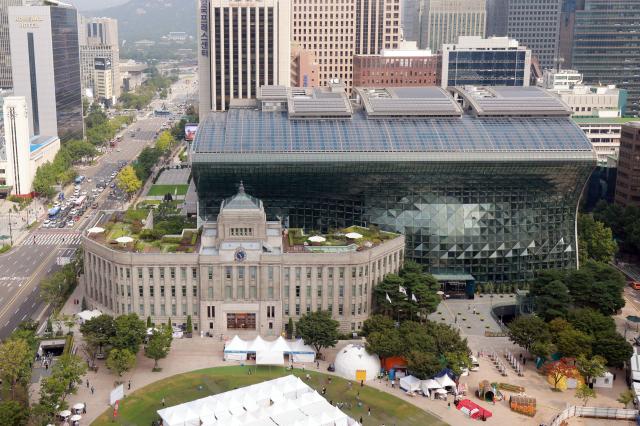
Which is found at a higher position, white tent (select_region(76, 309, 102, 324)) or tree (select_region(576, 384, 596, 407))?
white tent (select_region(76, 309, 102, 324))

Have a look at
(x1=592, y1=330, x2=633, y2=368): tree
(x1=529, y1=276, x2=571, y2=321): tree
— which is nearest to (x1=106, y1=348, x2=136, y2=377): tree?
(x1=529, y1=276, x2=571, y2=321): tree

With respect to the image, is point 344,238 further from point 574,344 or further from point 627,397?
point 627,397

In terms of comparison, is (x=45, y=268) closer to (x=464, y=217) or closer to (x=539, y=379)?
(x=464, y=217)

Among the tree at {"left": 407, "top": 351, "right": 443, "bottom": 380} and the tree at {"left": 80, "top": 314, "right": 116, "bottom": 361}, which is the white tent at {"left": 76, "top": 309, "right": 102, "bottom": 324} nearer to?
the tree at {"left": 80, "top": 314, "right": 116, "bottom": 361}

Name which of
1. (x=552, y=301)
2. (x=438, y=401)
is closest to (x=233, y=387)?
(x=438, y=401)

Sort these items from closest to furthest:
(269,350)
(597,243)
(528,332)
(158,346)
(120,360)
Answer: (120,360) → (158,346) → (269,350) → (528,332) → (597,243)

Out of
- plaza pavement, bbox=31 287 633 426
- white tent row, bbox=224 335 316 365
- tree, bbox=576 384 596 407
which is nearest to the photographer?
plaza pavement, bbox=31 287 633 426

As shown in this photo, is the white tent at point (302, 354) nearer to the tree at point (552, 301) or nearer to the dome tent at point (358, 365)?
the dome tent at point (358, 365)

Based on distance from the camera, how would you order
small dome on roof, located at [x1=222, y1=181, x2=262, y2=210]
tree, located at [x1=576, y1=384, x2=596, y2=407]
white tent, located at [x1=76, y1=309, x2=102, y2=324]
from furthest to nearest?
small dome on roof, located at [x1=222, y1=181, x2=262, y2=210] → white tent, located at [x1=76, y1=309, x2=102, y2=324] → tree, located at [x1=576, y1=384, x2=596, y2=407]
